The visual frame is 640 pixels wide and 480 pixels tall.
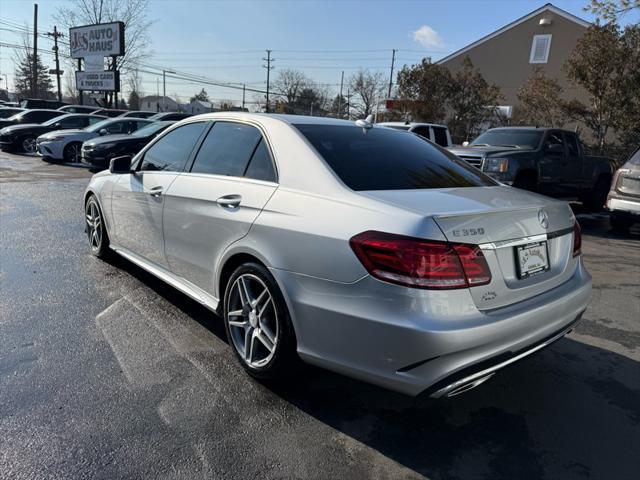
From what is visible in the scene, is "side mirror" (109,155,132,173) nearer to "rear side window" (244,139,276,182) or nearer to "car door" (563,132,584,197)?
"rear side window" (244,139,276,182)

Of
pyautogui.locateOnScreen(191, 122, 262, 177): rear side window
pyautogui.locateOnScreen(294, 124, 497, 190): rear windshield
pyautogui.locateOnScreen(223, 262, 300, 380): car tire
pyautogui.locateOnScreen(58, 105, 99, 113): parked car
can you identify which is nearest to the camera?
pyautogui.locateOnScreen(223, 262, 300, 380): car tire

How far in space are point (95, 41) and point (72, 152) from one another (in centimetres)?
1516

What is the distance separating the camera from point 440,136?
44.5 ft

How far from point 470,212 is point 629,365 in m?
2.19

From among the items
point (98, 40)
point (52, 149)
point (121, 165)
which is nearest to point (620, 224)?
point (121, 165)

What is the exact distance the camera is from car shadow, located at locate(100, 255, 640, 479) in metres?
2.37

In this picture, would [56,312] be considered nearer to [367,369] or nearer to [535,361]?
[367,369]

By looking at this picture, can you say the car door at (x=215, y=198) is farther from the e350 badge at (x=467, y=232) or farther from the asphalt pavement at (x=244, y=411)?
the e350 badge at (x=467, y=232)

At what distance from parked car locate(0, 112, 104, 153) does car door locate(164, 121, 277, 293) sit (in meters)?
15.6

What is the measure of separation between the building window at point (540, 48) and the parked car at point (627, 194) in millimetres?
23525

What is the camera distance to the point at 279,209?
2.72m

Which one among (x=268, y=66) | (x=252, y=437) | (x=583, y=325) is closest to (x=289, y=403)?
(x=252, y=437)

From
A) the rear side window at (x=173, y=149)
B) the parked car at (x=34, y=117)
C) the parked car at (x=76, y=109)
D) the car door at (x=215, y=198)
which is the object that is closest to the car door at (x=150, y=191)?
the rear side window at (x=173, y=149)

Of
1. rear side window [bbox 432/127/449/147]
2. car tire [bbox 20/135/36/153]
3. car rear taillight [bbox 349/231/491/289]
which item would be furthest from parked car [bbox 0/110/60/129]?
car rear taillight [bbox 349/231/491/289]
